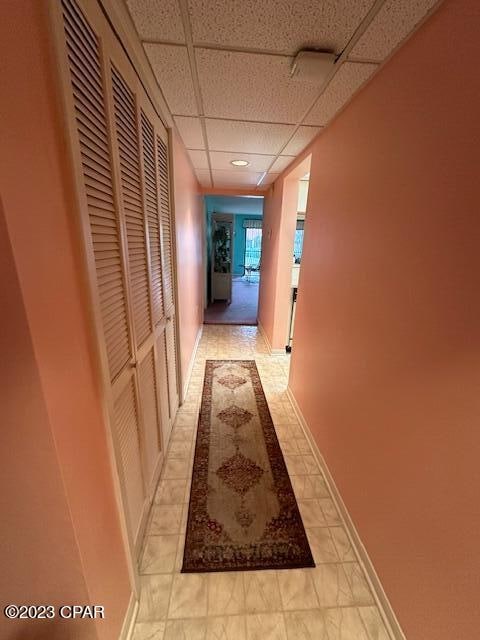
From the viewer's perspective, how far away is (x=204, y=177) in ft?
11.5

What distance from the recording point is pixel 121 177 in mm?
1087

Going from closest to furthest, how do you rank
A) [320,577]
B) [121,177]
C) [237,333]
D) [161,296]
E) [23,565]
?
1. [23,565]
2. [121,177]
3. [320,577]
4. [161,296]
5. [237,333]

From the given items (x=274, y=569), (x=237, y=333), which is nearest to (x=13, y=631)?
(x=274, y=569)

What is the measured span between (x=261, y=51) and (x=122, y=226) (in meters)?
0.91

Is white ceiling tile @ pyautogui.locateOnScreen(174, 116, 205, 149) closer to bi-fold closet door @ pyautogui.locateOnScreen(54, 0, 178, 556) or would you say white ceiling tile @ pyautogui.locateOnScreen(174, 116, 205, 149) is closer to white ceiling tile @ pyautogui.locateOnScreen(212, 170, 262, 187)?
bi-fold closet door @ pyautogui.locateOnScreen(54, 0, 178, 556)

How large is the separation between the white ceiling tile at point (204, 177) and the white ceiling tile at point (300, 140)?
1.23 metres

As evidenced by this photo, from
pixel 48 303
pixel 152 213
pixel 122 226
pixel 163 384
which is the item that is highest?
pixel 152 213

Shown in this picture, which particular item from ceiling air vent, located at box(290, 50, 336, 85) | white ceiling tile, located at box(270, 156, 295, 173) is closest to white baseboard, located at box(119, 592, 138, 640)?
ceiling air vent, located at box(290, 50, 336, 85)

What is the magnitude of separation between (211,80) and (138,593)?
242 centimetres

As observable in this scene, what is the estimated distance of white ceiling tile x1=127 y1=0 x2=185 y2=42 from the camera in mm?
868

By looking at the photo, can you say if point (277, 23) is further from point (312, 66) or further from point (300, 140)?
point (300, 140)

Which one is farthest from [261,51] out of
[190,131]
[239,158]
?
[239,158]

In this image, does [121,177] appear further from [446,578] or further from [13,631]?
[446,578]

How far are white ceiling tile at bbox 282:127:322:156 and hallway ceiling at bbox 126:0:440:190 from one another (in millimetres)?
19
